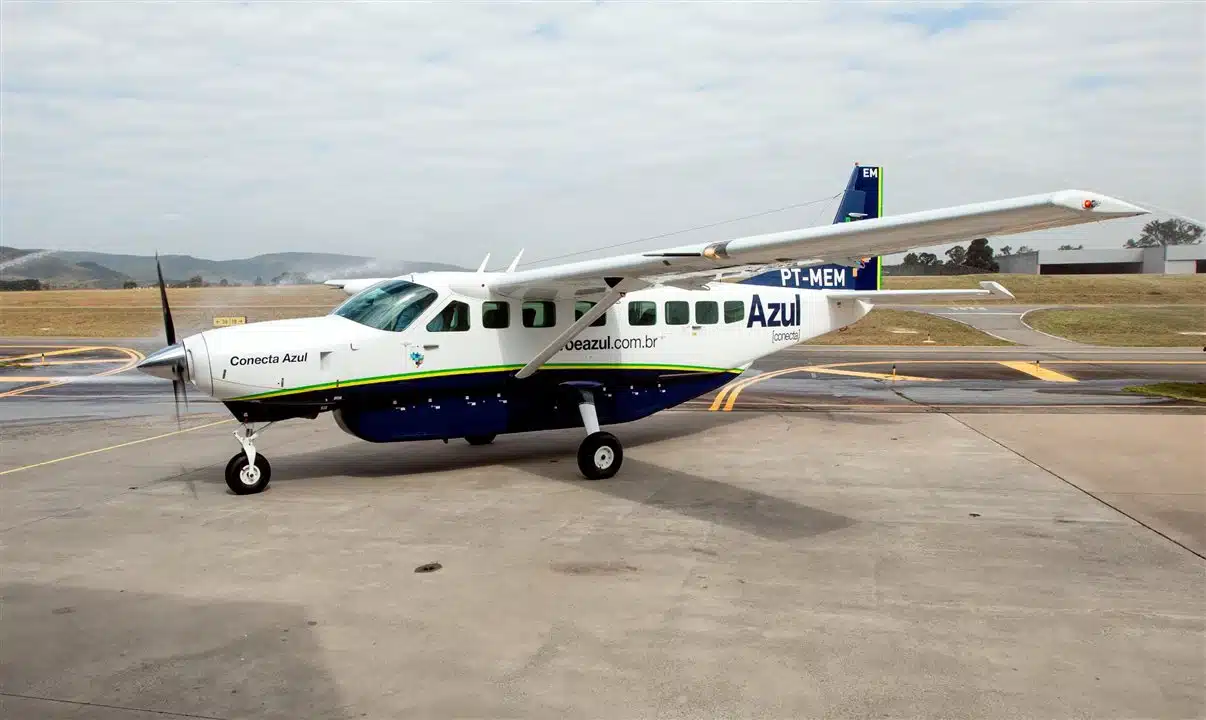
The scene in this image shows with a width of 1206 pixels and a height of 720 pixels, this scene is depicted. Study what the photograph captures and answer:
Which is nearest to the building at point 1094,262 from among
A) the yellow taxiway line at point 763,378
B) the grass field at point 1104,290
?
the grass field at point 1104,290

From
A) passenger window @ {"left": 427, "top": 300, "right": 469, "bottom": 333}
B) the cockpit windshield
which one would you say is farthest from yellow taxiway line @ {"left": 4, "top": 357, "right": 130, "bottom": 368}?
passenger window @ {"left": 427, "top": 300, "right": 469, "bottom": 333}

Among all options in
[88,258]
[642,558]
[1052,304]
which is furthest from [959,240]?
[1052,304]

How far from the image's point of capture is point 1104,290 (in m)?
59.8

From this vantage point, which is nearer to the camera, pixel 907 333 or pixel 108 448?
pixel 108 448

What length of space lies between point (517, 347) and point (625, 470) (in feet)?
7.59

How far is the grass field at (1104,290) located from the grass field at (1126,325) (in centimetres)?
837

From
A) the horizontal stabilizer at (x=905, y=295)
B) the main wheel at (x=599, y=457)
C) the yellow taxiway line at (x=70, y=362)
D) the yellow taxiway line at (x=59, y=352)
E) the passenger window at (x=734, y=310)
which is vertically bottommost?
the main wheel at (x=599, y=457)

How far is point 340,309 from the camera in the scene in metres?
12.0

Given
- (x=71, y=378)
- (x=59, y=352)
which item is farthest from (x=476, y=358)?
(x=59, y=352)

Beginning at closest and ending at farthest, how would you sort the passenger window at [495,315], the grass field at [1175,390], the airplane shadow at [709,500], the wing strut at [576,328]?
the airplane shadow at [709,500] < the wing strut at [576,328] < the passenger window at [495,315] < the grass field at [1175,390]

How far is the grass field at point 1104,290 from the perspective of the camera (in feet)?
180

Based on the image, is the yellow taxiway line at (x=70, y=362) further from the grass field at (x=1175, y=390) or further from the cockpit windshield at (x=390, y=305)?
the grass field at (x=1175, y=390)

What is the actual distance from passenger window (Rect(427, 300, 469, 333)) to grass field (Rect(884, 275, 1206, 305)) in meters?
48.2

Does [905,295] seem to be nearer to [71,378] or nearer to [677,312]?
[677,312]
